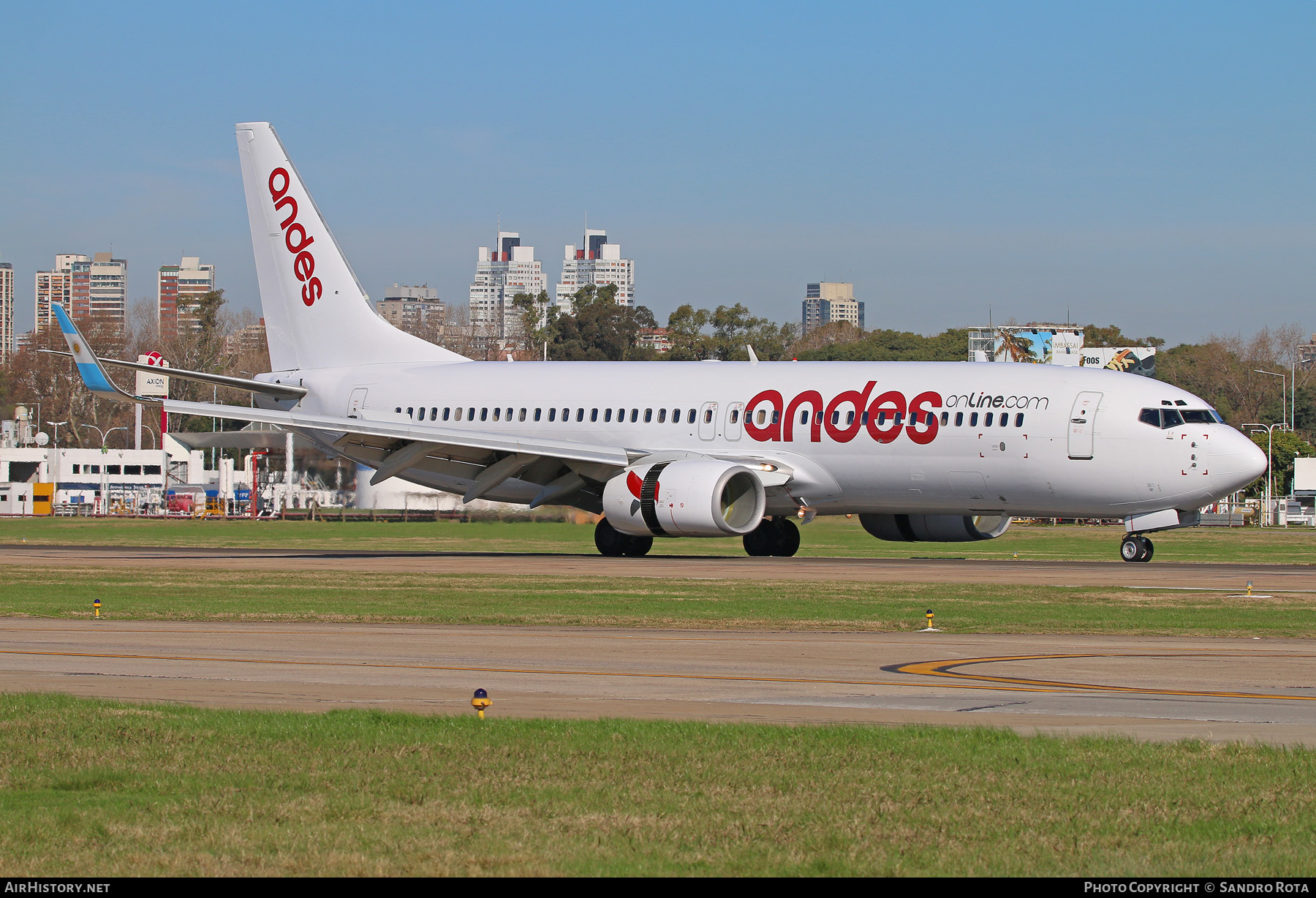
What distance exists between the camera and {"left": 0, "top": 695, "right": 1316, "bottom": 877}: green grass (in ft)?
25.3

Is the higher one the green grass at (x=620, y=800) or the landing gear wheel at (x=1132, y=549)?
the green grass at (x=620, y=800)

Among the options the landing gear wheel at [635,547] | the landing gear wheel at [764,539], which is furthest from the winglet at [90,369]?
the landing gear wheel at [764,539]

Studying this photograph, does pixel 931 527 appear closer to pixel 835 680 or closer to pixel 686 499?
pixel 686 499

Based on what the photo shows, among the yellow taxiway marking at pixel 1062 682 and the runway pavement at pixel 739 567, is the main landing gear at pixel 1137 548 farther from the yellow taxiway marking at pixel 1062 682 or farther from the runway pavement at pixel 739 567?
the yellow taxiway marking at pixel 1062 682

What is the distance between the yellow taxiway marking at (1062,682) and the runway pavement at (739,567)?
9438 millimetres

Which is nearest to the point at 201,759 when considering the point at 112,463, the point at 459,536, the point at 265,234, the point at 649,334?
the point at 265,234

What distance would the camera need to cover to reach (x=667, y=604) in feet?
77.5

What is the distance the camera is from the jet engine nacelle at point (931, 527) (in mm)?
37625

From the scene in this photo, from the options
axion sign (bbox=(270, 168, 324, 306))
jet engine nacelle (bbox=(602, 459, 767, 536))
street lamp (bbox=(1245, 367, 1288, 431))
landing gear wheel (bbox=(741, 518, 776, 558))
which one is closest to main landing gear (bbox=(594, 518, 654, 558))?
jet engine nacelle (bbox=(602, 459, 767, 536))

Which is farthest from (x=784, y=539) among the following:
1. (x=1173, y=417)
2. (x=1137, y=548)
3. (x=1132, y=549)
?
(x=1173, y=417)

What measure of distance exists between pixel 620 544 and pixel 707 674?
2223 centimetres

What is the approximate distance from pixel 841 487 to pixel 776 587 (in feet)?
30.2

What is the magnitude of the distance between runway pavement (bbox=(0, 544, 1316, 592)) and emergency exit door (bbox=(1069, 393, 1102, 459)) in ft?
7.78

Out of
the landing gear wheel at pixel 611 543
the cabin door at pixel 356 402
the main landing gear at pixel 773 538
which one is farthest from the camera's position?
the cabin door at pixel 356 402
